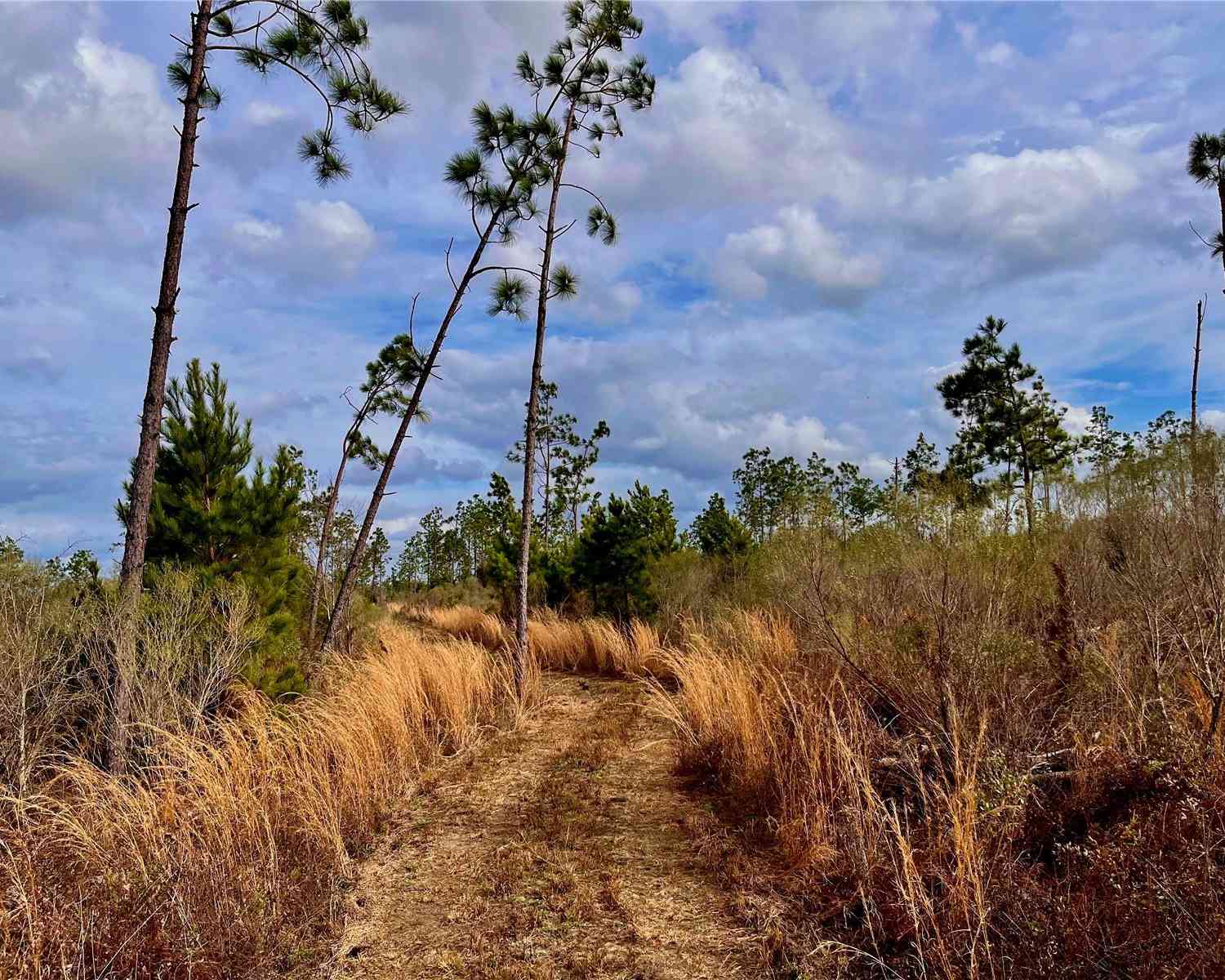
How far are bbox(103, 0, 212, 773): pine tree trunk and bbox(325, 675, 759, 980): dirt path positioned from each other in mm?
2404

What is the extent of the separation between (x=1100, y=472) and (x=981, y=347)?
18589 mm

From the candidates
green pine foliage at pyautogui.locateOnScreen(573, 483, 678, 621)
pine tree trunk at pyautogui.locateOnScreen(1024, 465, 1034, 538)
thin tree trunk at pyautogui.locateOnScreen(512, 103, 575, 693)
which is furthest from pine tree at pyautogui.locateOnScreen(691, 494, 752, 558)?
pine tree trunk at pyautogui.locateOnScreen(1024, 465, 1034, 538)

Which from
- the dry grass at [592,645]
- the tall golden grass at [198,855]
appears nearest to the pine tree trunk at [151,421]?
the tall golden grass at [198,855]

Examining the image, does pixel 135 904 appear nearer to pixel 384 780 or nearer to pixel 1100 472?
pixel 384 780

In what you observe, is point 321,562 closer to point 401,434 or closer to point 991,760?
point 401,434

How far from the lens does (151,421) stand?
6.52 m

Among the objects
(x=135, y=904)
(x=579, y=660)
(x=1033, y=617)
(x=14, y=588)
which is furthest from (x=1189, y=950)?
(x=579, y=660)

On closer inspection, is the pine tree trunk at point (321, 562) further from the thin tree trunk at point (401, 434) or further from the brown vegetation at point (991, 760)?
the brown vegetation at point (991, 760)

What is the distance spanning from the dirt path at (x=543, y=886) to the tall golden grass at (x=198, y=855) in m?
0.36

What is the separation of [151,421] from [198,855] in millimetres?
3782

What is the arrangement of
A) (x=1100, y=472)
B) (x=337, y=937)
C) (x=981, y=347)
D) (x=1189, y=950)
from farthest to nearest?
(x=981, y=347) < (x=1100, y=472) < (x=337, y=937) < (x=1189, y=950)

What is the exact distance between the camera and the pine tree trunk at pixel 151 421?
5.96m

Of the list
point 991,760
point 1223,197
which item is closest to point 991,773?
point 991,760

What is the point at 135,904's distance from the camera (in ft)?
Result: 12.6
